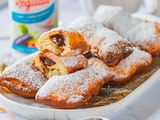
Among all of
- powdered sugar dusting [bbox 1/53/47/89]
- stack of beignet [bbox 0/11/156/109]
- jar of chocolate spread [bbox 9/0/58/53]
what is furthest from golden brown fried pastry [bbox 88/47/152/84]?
jar of chocolate spread [bbox 9/0/58/53]

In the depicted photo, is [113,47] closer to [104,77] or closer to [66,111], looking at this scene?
[104,77]

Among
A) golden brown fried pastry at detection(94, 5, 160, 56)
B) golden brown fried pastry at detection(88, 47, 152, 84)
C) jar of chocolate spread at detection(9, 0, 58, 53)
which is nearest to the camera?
golden brown fried pastry at detection(88, 47, 152, 84)

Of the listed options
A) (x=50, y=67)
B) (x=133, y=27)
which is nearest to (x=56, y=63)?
(x=50, y=67)

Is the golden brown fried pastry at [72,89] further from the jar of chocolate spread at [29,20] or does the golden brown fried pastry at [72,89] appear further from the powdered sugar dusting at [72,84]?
the jar of chocolate spread at [29,20]

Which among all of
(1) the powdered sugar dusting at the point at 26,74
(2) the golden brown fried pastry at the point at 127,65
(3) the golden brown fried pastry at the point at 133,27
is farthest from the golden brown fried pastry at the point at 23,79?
(3) the golden brown fried pastry at the point at 133,27

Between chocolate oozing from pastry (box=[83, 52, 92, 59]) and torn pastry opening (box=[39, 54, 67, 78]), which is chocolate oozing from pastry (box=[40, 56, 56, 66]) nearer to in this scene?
torn pastry opening (box=[39, 54, 67, 78])

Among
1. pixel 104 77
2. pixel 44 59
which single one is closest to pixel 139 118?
pixel 104 77

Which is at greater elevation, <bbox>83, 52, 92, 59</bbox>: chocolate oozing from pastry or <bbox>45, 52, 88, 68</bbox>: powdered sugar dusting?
<bbox>45, 52, 88, 68</bbox>: powdered sugar dusting
